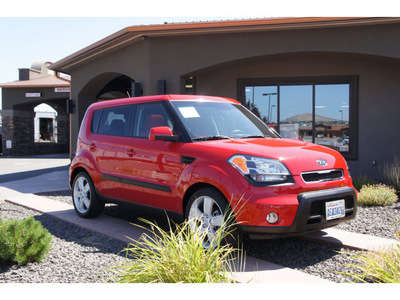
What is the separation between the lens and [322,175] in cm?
425

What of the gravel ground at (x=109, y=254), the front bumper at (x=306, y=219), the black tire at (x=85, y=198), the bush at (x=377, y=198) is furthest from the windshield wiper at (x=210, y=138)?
the bush at (x=377, y=198)

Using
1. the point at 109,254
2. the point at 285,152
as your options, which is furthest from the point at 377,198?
the point at 109,254

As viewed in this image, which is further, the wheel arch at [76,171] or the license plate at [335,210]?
the wheel arch at [76,171]

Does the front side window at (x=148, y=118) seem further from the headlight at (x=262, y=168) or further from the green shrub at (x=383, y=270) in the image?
the green shrub at (x=383, y=270)

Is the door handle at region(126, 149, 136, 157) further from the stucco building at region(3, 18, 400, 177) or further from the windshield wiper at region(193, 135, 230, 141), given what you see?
the stucco building at region(3, 18, 400, 177)

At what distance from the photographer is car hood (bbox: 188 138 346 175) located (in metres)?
4.06

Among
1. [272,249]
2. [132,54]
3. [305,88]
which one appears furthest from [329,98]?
[272,249]

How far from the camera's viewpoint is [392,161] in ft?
33.3

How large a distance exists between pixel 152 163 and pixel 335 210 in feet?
7.34

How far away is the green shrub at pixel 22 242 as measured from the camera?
3836mm

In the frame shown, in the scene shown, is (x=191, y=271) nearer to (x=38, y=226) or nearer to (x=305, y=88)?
(x=38, y=226)

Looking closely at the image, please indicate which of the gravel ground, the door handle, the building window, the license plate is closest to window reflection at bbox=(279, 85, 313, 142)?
the building window

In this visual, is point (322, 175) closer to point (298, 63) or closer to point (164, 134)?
point (164, 134)

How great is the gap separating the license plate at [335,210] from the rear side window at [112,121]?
296 centimetres
